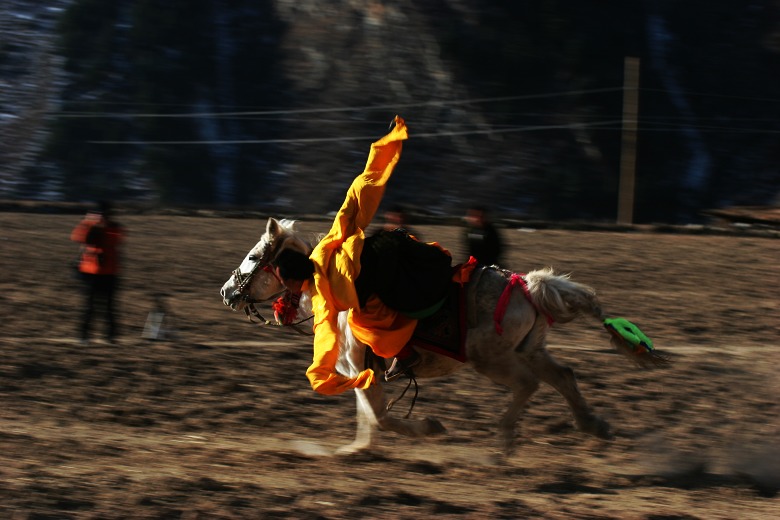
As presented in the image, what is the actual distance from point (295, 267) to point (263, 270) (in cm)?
34

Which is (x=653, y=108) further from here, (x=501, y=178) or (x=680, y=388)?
(x=680, y=388)

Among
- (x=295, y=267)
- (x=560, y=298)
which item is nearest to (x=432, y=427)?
(x=560, y=298)

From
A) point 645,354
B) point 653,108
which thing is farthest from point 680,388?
point 653,108

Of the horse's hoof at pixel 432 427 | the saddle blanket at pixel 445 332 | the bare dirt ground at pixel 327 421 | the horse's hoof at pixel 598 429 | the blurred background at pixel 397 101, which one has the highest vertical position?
the saddle blanket at pixel 445 332

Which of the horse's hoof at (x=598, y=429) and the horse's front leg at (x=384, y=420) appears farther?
the horse's hoof at (x=598, y=429)

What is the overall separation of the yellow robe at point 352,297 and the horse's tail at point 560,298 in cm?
97

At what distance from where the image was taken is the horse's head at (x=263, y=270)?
25.7ft

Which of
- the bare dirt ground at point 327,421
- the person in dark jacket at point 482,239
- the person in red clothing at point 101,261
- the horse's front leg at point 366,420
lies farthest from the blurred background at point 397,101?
the horse's front leg at point 366,420

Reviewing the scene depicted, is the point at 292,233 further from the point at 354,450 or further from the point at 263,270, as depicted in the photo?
the point at 354,450

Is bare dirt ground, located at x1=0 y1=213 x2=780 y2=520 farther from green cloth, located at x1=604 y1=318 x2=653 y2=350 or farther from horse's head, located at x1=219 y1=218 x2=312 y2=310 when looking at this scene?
horse's head, located at x1=219 y1=218 x2=312 y2=310

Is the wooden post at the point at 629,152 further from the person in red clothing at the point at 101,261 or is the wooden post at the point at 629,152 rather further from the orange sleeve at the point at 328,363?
the orange sleeve at the point at 328,363

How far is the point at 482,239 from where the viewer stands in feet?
34.8

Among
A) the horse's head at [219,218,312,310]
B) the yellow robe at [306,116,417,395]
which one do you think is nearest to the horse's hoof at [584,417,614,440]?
the yellow robe at [306,116,417,395]

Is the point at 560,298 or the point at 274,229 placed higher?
the point at 274,229
